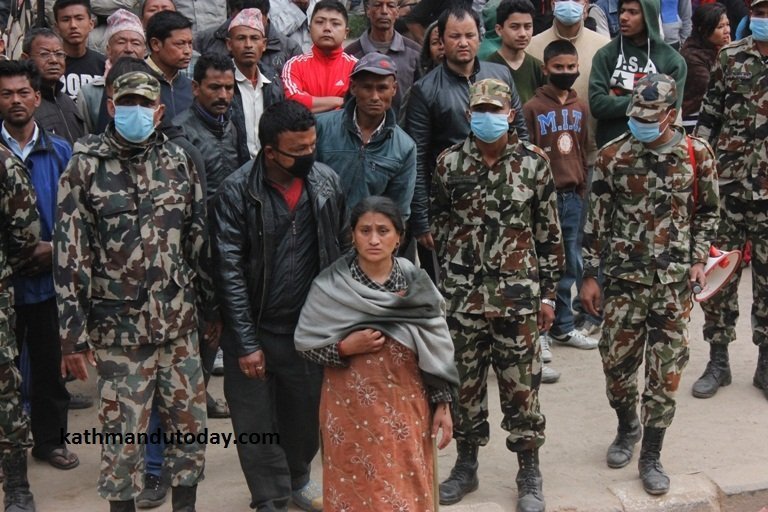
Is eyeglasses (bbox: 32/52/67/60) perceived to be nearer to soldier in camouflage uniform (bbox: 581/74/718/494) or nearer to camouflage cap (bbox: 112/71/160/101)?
camouflage cap (bbox: 112/71/160/101)

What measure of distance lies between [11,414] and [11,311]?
52 centimetres

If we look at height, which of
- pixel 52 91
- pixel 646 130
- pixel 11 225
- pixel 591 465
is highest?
pixel 52 91

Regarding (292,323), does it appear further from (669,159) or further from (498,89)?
(669,159)

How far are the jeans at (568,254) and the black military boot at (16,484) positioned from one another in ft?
12.6

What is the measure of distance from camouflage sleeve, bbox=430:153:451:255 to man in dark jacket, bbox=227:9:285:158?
1401mm

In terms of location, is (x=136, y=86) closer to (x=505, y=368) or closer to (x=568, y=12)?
(x=505, y=368)

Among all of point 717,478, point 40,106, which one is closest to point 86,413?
point 40,106

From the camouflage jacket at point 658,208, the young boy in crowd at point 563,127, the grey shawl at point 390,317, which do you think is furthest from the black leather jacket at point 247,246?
the young boy in crowd at point 563,127

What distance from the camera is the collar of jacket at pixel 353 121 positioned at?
20.4 ft

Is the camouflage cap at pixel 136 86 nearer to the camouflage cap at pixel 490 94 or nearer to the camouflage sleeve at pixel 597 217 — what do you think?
the camouflage cap at pixel 490 94

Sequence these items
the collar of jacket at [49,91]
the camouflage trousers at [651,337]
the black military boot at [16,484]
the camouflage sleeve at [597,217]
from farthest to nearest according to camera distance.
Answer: the collar of jacket at [49,91] < the camouflage sleeve at [597,217] < the camouflage trousers at [651,337] < the black military boot at [16,484]

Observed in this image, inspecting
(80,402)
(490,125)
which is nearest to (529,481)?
(490,125)

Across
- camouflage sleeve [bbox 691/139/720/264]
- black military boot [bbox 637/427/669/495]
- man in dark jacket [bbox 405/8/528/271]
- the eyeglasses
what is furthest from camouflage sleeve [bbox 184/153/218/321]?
camouflage sleeve [bbox 691/139/720/264]

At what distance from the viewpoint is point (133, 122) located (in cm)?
523
